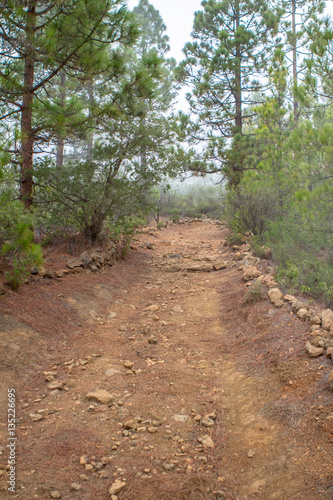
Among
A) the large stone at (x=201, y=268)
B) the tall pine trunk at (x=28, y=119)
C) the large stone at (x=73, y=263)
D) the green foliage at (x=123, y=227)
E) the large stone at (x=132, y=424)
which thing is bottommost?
the large stone at (x=132, y=424)

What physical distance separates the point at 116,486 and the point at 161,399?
1.02 metres

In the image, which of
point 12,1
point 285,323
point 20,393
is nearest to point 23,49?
point 12,1

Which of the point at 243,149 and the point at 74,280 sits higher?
the point at 243,149

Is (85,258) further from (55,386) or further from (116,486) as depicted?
(116,486)

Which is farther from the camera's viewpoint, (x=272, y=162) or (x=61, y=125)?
(x=272, y=162)

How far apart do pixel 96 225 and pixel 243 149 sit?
591cm

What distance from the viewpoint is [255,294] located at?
495cm

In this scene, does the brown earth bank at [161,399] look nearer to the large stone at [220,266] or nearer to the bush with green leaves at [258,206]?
the large stone at [220,266]

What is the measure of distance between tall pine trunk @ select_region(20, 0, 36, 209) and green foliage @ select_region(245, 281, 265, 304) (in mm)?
3789

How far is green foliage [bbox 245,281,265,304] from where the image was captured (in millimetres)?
4910

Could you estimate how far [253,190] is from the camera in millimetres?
8453

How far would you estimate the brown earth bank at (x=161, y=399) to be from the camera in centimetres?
227

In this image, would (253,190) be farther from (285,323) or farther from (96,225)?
(285,323)

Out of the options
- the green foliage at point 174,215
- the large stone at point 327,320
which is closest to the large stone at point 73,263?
the large stone at point 327,320
